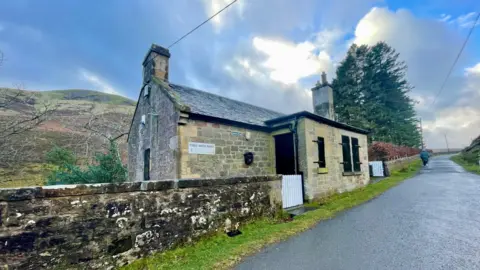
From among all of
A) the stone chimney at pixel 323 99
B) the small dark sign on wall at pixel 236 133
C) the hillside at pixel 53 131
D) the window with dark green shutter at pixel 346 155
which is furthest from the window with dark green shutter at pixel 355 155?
the hillside at pixel 53 131

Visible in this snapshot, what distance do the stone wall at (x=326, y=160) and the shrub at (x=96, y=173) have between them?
9.61 metres

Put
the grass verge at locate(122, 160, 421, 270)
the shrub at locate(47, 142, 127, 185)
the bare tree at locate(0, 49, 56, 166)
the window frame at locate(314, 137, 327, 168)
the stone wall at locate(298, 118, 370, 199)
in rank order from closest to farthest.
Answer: the grass verge at locate(122, 160, 421, 270) → the bare tree at locate(0, 49, 56, 166) → the stone wall at locate(298, 118, 370, 199) → the window frame at locate(314, 137, 327, 168) → the shrub at locate(47, 142, 127, 185)

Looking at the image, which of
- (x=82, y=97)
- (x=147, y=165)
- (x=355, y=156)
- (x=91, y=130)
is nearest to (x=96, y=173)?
(x=147, y=165)

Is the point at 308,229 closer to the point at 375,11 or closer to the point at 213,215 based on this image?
the point at 213,215

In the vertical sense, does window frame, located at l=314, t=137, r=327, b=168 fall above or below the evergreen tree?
below

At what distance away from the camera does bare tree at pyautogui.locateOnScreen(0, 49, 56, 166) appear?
7.65 meters

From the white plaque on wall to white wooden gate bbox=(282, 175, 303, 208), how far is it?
9.71 feet

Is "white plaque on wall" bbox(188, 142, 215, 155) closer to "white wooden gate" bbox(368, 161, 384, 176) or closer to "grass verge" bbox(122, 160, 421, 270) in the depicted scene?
"grass verge" bbox(122, 160, 421, 270)

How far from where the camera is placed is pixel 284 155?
12258 millimetres

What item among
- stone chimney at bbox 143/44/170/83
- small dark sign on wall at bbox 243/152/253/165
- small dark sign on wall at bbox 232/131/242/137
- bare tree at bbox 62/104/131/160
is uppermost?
stone chimney at bbox 143/44/170/83

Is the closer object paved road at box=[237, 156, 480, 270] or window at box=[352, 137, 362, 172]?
paved road at box=[237, 156, 480, 270]

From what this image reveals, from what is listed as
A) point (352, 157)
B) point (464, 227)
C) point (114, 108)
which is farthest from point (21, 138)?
point (352, 157)

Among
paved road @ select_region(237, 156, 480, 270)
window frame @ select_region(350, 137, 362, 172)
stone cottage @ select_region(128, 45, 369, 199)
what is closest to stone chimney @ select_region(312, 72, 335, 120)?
window frame @ select_region(350, 137, 362, 172)

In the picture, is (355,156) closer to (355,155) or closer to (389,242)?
(355,155)
